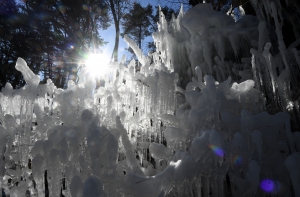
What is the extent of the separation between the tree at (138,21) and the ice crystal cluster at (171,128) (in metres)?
7.50

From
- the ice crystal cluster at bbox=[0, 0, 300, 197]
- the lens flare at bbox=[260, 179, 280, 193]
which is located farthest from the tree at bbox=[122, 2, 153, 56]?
the lens flare at bbox=[260, 179, 280, 193]

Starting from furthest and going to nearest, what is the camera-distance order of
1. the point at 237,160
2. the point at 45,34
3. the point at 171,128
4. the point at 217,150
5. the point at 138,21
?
the point at 138,21 → the point at 45,34 → the point at 171,128 → the point at 237,160 → the point at 217,150

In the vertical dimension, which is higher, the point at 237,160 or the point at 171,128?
the point at 171,128

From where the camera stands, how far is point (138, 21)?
12.4 m

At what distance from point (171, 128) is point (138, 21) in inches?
425

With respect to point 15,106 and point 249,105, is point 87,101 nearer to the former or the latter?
point 15,106

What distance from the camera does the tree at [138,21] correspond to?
11891 millimetres

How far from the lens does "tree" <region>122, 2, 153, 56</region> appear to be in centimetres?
1189

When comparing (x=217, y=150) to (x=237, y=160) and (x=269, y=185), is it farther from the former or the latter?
(x=269, y=185)

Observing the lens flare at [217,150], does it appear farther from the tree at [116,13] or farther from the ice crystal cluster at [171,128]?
the tree at [116,13]

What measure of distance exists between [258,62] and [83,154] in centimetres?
282

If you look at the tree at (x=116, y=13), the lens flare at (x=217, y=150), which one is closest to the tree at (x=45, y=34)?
the tree at (x=116, y=13)

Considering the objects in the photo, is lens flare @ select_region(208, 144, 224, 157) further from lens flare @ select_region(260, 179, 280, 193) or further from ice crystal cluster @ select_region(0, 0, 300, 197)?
lens flare @ select_region(260, 179, 280, 193)

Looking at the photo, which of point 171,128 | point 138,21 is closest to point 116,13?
point 138,21
